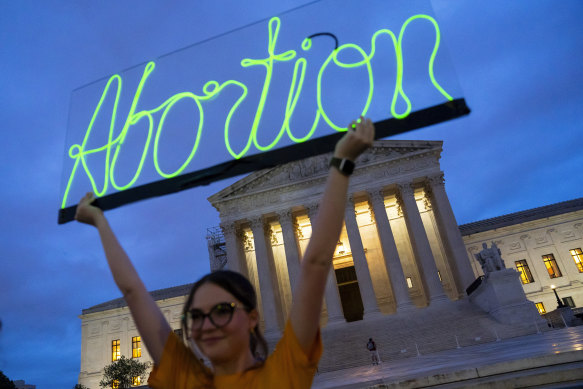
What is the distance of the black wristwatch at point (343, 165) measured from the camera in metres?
1.63

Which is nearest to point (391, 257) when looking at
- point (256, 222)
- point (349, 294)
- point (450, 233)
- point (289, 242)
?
point (450, 233)

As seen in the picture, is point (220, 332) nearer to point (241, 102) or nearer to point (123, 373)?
point (241, 102)

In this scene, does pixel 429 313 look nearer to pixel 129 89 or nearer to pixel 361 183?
pixel 361 183

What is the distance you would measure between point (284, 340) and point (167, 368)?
2.05 ft

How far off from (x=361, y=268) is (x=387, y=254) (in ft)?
7.60

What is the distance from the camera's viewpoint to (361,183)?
31.6 meters

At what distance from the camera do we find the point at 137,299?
1.96 metres

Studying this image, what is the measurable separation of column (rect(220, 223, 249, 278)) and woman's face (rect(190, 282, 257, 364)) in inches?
1198

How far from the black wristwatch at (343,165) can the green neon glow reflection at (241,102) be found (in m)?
0.54

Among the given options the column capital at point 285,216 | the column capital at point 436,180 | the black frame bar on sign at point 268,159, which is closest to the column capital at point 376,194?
the column capital at point 436,180

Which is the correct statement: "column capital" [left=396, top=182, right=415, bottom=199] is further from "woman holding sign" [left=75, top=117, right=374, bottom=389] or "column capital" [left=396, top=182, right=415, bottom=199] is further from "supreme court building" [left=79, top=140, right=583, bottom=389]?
"woman holding sign" [left=75, top=117, right=374, bottom=389]

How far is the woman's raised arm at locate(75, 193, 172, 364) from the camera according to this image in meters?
1.89

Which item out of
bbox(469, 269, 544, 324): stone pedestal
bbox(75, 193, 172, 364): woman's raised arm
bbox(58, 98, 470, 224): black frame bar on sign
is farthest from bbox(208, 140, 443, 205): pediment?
bbox(75, 193, 172, 364): woman's raised arm

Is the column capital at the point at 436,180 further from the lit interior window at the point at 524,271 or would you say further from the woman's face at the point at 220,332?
the woman's face at the point at 220,332
